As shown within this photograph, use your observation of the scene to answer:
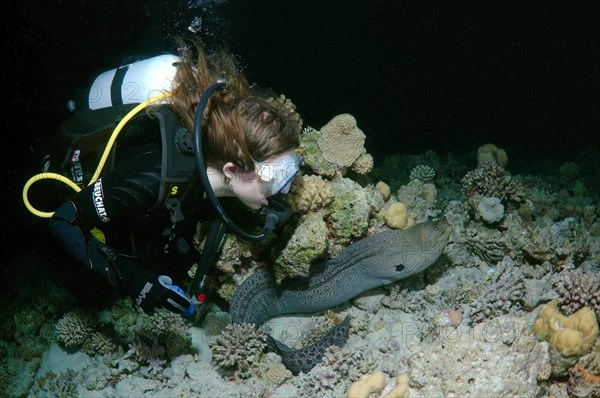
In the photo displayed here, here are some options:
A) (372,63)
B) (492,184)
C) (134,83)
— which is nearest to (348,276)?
(492,184)

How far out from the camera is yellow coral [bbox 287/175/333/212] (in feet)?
13.8

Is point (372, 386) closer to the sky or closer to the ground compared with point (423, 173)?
closer to the sky

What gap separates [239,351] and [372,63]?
796 inches

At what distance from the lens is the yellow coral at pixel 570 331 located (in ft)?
11.0

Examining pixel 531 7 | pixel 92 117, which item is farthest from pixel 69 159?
pixel 531 7

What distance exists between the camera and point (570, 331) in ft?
11.1

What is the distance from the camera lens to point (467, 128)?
24719 mm

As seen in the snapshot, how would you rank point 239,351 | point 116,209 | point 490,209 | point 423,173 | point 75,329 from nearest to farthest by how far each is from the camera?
point 116,209 → point 239,351 → point 75,329 → point 490,209 → point 423,173

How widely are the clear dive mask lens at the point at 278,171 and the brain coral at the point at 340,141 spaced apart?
5.52 ft

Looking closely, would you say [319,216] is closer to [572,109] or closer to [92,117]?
[92,117]

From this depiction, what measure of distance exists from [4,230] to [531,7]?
1185 inches

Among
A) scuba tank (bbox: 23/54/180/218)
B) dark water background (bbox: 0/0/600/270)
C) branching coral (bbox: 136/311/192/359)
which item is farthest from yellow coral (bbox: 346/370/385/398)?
dark water background (bbox: 0/0/600/270)

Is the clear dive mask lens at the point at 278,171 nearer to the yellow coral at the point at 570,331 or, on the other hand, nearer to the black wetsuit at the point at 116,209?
the black wetsuit at the point at 116,209

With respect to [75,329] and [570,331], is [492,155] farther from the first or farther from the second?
[75,329]
